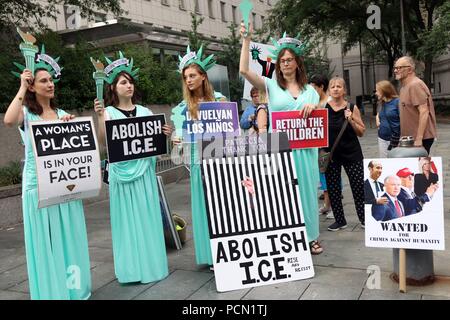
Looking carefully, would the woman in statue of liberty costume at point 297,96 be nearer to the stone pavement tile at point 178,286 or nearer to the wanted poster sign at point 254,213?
the wanted poster sign at point 254,213

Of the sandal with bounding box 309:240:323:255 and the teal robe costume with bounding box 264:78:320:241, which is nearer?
the teal robe costume with bounding box 264:78:320:241

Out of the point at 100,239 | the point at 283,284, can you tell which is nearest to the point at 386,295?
the point at 283,284

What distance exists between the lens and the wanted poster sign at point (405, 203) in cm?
366

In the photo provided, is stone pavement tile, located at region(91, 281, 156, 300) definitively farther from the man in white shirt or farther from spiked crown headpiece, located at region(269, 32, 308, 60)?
spiked crown headpiece, located at region(269, 32, 308, 60)

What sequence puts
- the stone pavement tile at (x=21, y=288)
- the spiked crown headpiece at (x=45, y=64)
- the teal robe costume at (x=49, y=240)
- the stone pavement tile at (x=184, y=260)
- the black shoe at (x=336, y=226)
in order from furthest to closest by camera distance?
the black shoe at (x=336, y=226)
the stone pavement tile at (x=184, y=260)
the stone pavement tile at (x=21, y=288)
the spiked crown headpiece at (x=45, y=64)
the teal robe costume at (x=49, y=240)

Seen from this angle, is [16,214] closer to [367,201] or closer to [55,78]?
[55,78]

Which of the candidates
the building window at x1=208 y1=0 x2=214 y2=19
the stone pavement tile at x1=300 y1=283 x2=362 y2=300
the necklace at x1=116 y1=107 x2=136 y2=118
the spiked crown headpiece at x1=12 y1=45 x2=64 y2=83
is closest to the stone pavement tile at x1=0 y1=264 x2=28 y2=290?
the necklace at x1=116 y1=107 x2=136 y2=118

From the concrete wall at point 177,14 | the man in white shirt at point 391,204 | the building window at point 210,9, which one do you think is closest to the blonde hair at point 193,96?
the man in white shirt at point 391,204

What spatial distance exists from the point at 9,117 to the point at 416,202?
3104mm

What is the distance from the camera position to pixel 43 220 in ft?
11.6

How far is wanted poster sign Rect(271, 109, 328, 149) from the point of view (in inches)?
179

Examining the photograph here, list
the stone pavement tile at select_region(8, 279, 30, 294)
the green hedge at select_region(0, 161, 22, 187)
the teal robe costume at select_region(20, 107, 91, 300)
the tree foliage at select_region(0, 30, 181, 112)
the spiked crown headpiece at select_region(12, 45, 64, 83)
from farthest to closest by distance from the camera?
1. the tree foliage at select_region(0, 30, 181, 112)
2. the green hedge at select_region(0, 161, 22, 187)
3. the stone pavement tile at select_region(8, 279, 30, 294)
4. the spiked crown headpiece at select_region(12, 45, 64, 83)
5. the teal robe costume at select_region(20, 107, 91, 300)

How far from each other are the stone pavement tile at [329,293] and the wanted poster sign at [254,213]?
0.66 ft

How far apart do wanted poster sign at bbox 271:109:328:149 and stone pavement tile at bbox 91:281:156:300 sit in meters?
1.87
